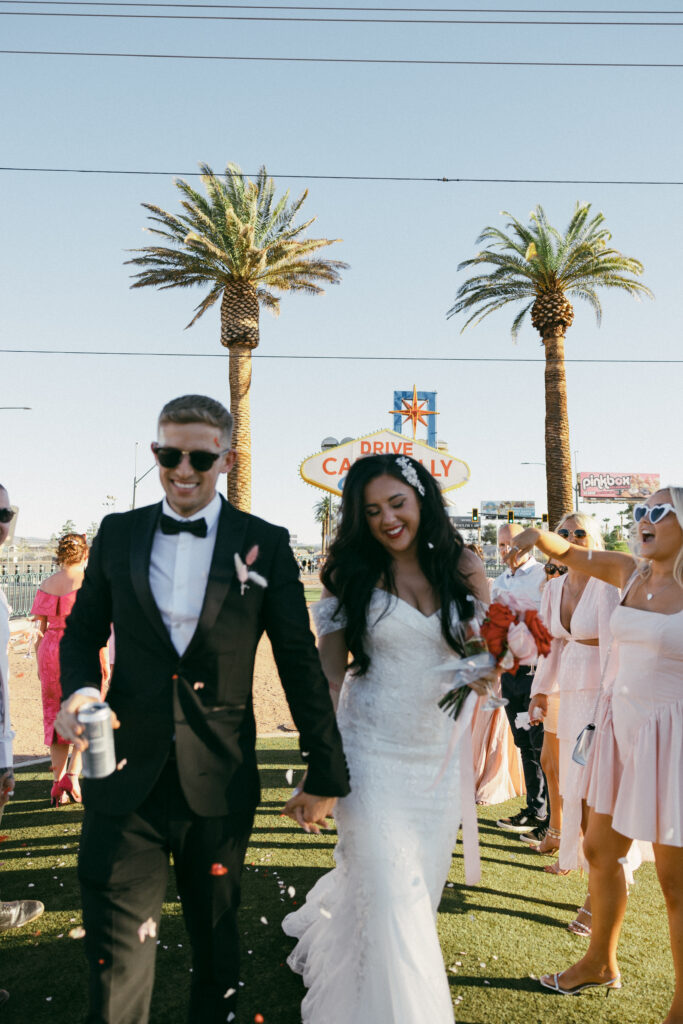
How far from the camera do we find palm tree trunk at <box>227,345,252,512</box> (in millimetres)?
21094

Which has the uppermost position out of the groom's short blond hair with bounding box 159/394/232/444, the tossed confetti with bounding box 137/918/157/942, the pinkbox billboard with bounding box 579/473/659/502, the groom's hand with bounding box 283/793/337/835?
the pinkbox billboard with bounding box 579/473/659/502

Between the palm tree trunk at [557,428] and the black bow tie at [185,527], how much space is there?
20.6m

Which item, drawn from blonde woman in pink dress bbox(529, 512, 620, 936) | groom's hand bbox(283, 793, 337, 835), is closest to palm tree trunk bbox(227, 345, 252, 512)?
blonde woman in pink dress bbox(529, 512, 620, 936)

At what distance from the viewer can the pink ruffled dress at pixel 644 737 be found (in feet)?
10.6

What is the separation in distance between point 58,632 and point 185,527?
4534 millimetres

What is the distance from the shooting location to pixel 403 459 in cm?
342

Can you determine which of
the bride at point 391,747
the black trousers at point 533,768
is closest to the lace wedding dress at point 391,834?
the bride at point 391,747

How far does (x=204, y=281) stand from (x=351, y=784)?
67.1 ft

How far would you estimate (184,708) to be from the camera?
233 centimetres

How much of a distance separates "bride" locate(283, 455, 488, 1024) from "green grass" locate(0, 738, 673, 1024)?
1.89 feet

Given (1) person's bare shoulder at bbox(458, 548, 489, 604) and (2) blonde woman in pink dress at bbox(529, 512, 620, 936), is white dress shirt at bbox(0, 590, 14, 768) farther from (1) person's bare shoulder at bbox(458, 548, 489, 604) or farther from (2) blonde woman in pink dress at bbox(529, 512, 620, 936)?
(2) blonde woman in pink dress at bbox(529, 512, 620, 936)

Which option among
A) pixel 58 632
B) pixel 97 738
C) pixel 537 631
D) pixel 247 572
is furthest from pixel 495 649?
pixel 58 632

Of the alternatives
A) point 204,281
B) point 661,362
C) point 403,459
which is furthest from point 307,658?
point 661,362

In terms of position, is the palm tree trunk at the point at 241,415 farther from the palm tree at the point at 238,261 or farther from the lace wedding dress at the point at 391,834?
the lace wedding dress at the point at 391,834
